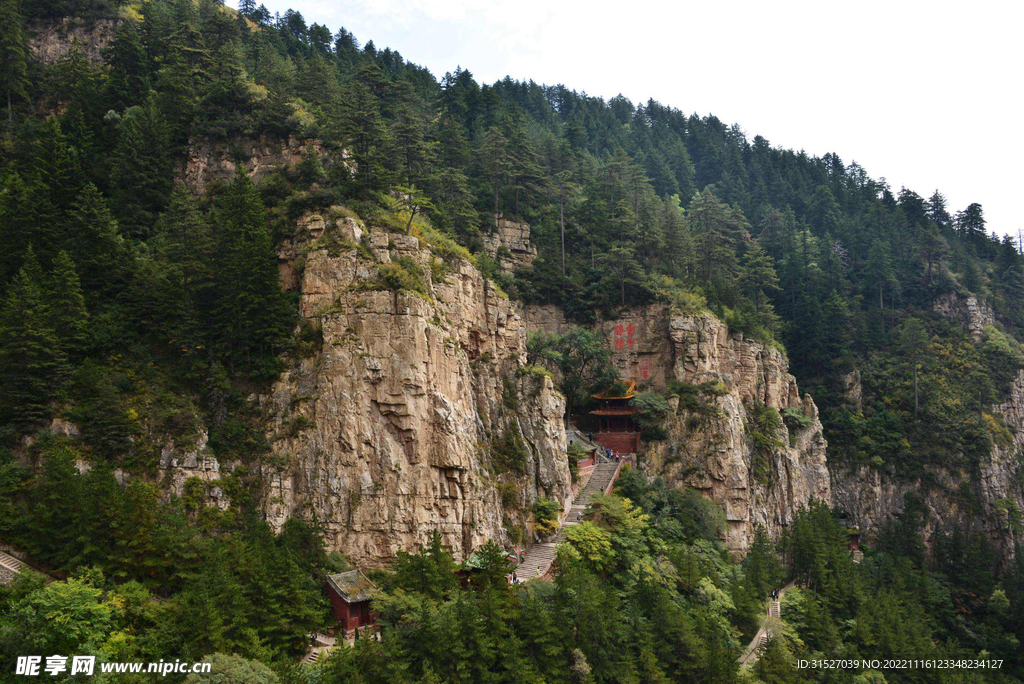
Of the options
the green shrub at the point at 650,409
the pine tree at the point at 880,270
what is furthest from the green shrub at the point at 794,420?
the pine tree at the point at 880,270

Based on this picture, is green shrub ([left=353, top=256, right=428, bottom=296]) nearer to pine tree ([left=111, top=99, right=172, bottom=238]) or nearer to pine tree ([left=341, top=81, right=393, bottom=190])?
pine tree ([left=341, top=81, right=393, bottom=190])

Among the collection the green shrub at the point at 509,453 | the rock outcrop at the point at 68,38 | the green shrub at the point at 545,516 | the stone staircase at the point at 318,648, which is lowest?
the stone staircase at the point at 318,648

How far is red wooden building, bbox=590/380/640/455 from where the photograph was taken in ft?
156

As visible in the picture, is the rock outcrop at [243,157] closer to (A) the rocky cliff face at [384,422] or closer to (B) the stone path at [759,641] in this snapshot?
(A) the rocky cliff face at [384,422]

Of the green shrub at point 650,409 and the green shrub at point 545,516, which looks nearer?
the green shrub at point 545,516

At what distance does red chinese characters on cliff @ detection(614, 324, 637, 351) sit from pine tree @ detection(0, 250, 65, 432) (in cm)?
3470

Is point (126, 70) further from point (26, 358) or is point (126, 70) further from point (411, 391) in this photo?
point (411, 391)

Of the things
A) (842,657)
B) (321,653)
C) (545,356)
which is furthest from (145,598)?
(842,657)

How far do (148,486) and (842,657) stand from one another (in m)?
33.6

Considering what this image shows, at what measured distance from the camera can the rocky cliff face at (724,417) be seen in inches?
1850

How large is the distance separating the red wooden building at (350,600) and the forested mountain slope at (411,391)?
0.89 metres

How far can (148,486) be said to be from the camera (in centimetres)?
2681

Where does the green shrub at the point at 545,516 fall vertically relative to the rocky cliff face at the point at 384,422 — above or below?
below

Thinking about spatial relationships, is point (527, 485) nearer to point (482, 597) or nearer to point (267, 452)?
point (482, 597)
